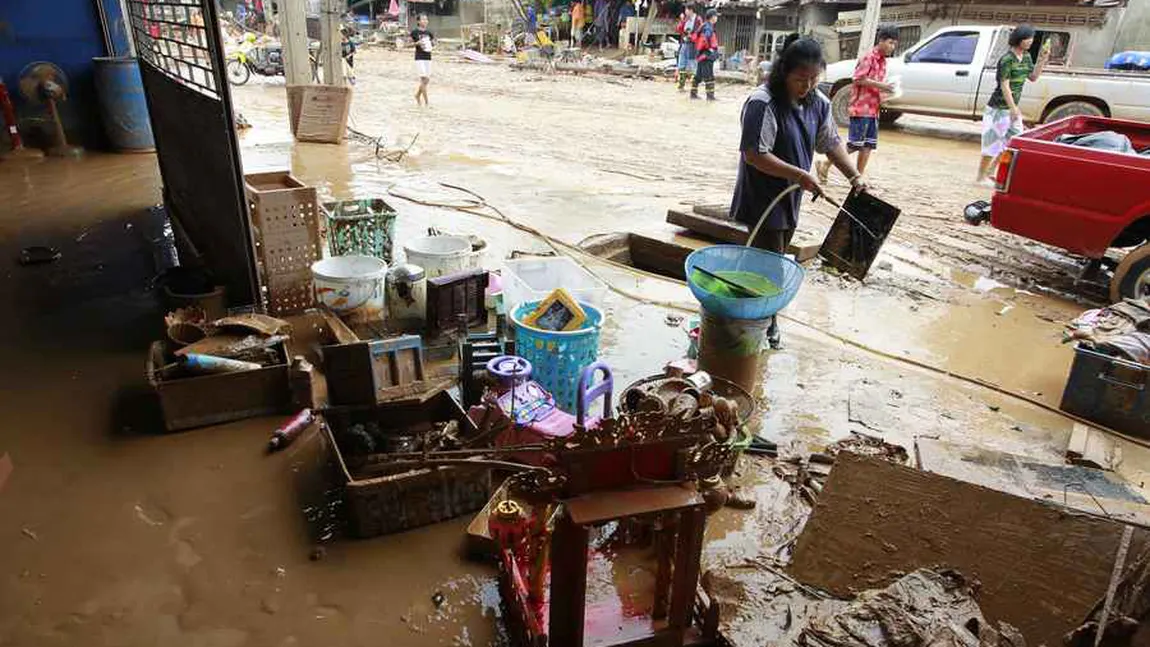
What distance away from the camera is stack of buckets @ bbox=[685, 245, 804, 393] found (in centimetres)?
389

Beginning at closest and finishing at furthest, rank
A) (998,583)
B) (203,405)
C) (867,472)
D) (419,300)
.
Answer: (998,583) < (867,472) < (203,405) < (419,300)

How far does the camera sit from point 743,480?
141 inches

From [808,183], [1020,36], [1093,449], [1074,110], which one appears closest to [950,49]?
[1074,110]

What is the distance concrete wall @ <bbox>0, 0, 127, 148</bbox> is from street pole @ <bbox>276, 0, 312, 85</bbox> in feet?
7.04

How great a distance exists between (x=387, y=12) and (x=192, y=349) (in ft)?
120

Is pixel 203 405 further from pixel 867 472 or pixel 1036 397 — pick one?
pixel 1036 397

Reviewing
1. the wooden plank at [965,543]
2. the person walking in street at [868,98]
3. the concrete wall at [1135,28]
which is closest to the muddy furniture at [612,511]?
the wooden plank at [965,543]

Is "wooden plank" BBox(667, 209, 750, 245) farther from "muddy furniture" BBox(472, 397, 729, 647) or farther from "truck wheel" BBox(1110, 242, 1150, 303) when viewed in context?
"muddy furniture" BBox(472, 397, 729, 647)

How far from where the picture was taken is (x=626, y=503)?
7.06ft

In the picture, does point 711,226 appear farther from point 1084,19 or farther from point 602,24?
point 602,24

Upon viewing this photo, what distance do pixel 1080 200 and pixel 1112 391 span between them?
260cm

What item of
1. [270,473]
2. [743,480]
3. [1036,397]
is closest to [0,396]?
[270,473]

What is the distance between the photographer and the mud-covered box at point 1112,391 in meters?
4.11

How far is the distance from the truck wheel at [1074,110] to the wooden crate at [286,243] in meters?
12.2
